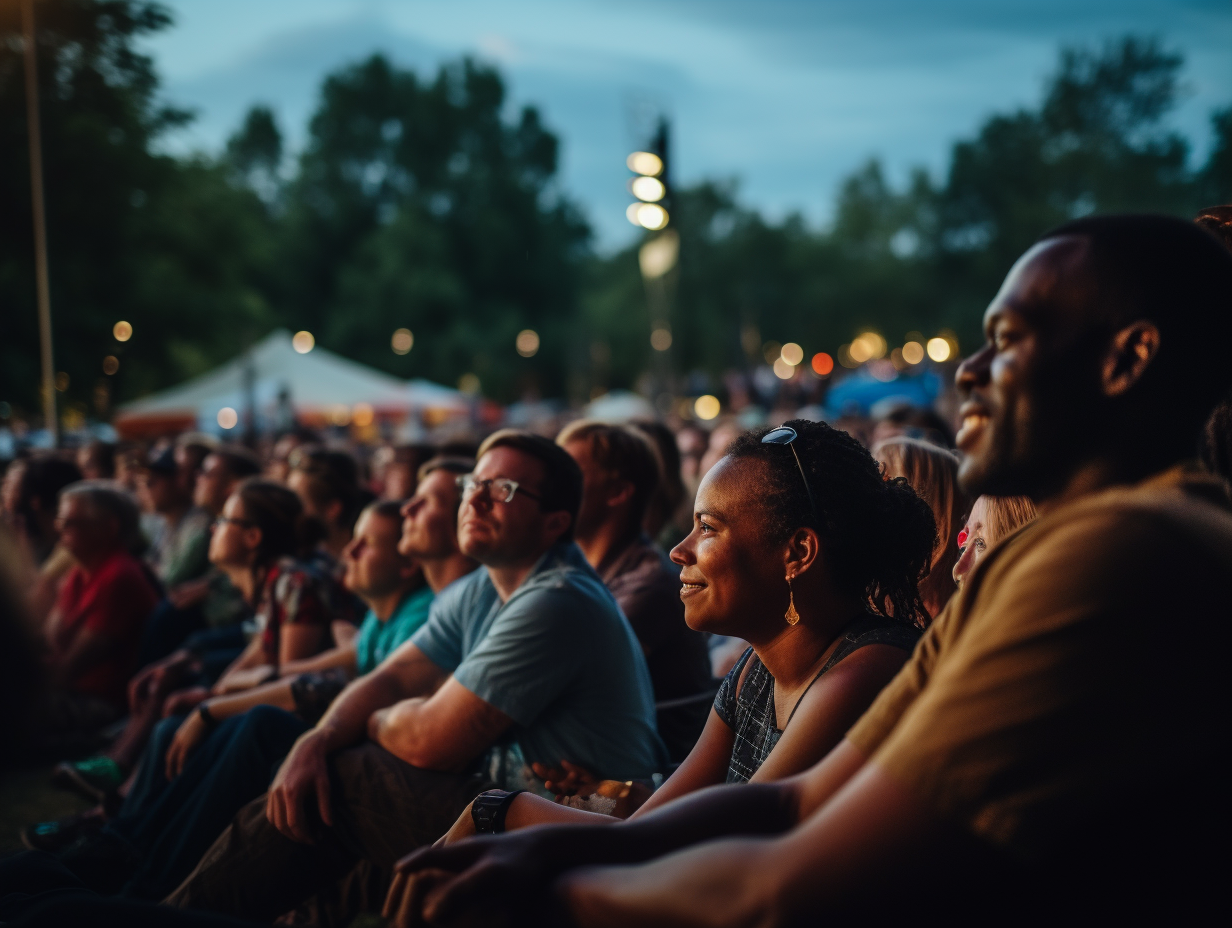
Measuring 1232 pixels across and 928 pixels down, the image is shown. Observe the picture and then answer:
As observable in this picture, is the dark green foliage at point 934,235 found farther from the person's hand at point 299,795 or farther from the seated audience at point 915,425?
the person's hand at point 299,795

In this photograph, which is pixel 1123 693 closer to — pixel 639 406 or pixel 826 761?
pixel 826 761

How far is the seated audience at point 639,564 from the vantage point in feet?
13.7

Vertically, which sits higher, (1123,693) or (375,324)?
(375,324)

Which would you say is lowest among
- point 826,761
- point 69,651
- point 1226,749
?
point 69,651

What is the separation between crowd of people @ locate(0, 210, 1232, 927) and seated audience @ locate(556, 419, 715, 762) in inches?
0.6

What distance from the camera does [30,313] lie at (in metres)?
21.9

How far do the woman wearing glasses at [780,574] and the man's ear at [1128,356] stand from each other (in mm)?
1053

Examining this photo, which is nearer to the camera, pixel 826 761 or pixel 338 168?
pixel 826 761

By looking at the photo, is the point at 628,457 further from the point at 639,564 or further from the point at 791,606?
the point at 791,606

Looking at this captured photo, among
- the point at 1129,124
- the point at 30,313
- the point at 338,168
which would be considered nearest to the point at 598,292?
the point at 338,168

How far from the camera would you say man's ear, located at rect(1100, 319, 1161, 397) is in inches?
55.0

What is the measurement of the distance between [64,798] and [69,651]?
0.99m

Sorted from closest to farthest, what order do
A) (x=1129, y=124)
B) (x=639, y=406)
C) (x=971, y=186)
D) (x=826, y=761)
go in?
(x=826, y=761)
(x=639, y=406)
(x=1129, y=124)
(x=971, y=186)

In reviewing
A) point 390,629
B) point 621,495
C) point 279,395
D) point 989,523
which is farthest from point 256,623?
point 279,395
